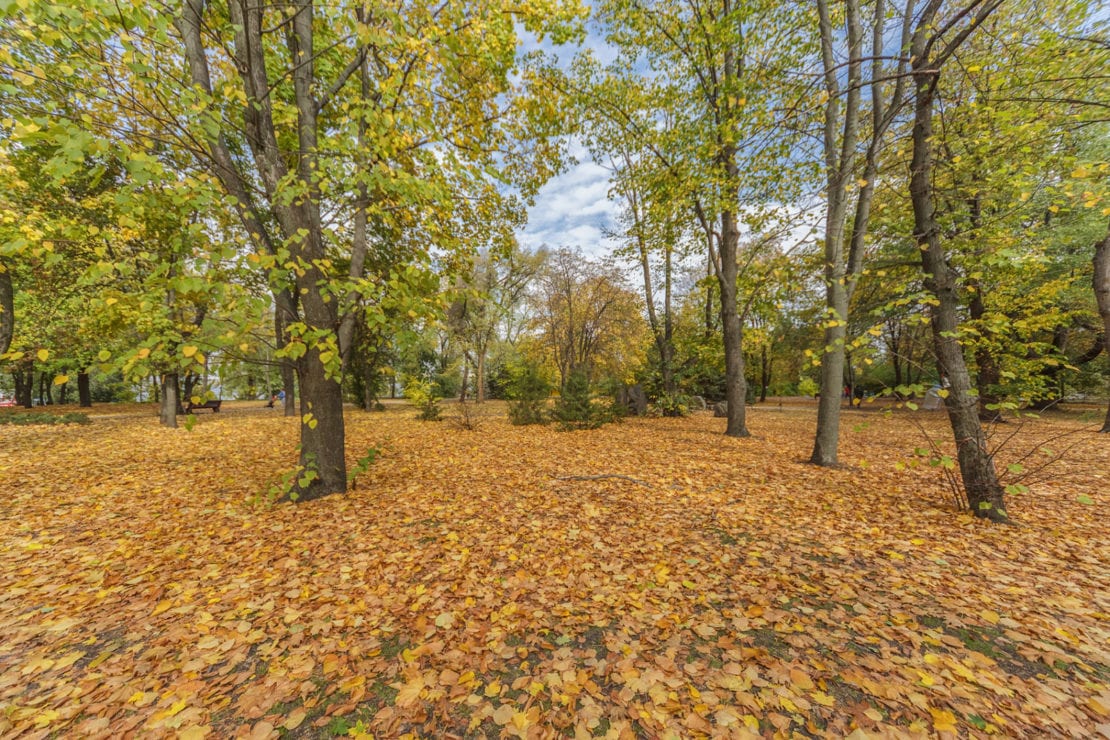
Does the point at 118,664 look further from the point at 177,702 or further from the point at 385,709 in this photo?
the point at 385,709

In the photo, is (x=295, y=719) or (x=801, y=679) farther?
(x=801, y=679)

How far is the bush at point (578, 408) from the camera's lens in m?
10.9

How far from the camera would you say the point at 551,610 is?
9.57ft

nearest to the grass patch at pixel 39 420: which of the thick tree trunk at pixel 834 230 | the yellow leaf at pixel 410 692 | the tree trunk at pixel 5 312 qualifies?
the tree trunk at pixel 5 312

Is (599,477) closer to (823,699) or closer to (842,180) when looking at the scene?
(823,699)

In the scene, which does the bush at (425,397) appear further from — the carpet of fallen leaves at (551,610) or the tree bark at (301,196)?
the tree bark at (301,196)

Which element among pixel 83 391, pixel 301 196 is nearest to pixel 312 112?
pixel 301 196

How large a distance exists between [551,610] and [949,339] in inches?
211

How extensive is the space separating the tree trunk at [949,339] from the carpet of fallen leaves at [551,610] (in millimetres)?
472

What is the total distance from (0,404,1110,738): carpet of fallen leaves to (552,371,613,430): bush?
5261 millimetres

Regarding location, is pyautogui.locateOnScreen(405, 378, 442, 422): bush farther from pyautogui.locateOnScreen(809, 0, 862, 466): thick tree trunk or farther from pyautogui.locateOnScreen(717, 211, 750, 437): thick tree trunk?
pyautogui.locateOnScreen(809, 0, 862, 466): thick tree trunk

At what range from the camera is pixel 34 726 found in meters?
1.89

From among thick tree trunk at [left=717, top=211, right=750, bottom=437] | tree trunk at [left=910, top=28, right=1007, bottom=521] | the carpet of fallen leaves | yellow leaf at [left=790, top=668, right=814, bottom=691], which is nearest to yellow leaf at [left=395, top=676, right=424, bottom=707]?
the carpet of fallen leaves

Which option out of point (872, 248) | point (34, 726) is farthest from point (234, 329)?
point (872, 248)
